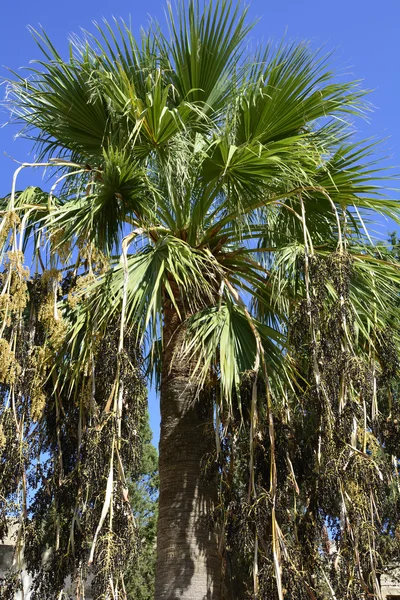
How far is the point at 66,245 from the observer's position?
6629 mm

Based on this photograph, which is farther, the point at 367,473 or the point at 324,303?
the point at 324,303

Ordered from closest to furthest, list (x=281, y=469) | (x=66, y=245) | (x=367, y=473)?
(x=367, y=473), (x=281, y=469), (x=66, y=245)

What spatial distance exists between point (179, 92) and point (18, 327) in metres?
2.80

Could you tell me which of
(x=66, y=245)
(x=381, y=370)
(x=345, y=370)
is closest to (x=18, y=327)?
(x=66, y=245)

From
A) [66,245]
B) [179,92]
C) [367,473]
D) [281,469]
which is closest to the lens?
[367,473]

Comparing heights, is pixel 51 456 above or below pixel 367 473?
above

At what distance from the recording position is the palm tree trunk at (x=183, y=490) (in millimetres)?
6016

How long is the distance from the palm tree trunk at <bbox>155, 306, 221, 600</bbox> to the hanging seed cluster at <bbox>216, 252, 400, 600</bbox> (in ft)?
0.62

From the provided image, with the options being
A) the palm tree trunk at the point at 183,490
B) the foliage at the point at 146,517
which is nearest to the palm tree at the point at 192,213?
the palm tree trunk at the point at 183,490

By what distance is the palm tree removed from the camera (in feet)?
20.4

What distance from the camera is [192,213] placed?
6.93 meters

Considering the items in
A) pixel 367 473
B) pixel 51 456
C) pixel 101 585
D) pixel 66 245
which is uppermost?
pixel 66 245

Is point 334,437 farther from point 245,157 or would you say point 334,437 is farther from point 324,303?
point 245,157

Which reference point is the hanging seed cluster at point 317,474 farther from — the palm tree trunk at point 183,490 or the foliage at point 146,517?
the foliage at point 146,517
